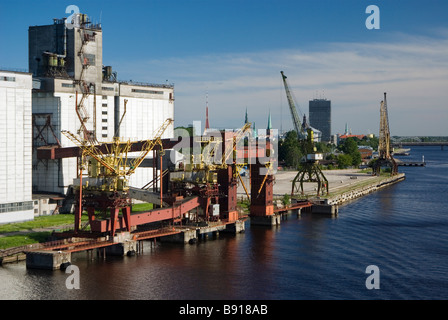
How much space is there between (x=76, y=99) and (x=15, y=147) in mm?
18677

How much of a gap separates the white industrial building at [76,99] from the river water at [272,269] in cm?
2858

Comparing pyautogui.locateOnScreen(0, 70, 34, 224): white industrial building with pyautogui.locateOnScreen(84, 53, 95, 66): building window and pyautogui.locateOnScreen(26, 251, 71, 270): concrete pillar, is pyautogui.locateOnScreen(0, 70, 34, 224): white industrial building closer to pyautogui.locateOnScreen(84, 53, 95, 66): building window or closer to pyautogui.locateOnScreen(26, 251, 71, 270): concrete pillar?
pyautogui.locateOnScreen(84, 53, 95, 66): building window

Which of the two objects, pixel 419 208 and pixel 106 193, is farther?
pixel 419 208

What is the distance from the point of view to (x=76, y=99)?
322ft

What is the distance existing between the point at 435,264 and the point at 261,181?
118 feet

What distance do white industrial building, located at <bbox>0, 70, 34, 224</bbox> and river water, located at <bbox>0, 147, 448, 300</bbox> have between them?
20772mm

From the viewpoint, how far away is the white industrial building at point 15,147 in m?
80.2

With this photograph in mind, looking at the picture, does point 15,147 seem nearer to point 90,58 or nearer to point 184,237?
point 184,237

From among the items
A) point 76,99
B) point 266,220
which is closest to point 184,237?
point 266,220

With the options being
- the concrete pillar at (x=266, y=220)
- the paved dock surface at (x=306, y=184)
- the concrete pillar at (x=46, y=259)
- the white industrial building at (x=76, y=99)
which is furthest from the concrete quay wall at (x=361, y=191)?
the concrete pillar at (x=46, y=259)

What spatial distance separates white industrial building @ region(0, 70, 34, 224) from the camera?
8025 centimetres
